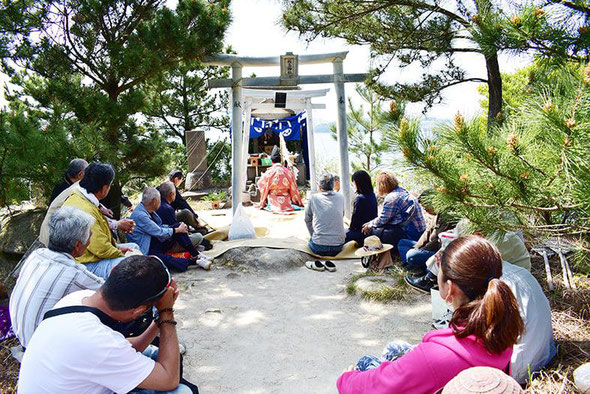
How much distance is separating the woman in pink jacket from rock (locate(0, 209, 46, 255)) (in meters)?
3.49

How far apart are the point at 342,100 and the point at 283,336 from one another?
4.58 metres

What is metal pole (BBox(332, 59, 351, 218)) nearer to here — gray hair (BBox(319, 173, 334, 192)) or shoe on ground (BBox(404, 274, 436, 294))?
gray hair (BBox(319, 173, 334, 192))

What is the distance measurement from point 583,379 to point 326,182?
3310 millimetres

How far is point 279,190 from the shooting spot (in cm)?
831

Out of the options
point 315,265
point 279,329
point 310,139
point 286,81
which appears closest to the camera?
point 279,329

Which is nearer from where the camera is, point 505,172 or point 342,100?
point 505,172

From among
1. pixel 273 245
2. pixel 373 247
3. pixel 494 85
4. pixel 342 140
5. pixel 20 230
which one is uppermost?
pixel 494 85

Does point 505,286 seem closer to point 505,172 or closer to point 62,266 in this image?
point 505,172

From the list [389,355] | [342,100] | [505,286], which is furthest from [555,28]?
[342,100]

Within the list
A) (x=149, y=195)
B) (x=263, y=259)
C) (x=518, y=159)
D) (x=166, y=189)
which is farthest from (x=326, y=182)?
(x=518, y=159)

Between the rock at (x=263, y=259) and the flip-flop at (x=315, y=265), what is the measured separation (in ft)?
0.39

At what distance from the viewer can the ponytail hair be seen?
1368 millimetres

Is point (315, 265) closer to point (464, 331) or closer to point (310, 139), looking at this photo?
point (464, 331)

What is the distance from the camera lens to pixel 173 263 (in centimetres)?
445
